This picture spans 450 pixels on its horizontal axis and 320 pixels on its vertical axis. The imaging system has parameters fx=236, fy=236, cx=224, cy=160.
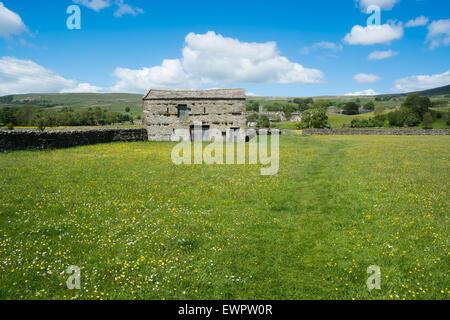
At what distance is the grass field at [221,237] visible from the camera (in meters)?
6.23

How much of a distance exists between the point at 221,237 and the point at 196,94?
36317 millimetres

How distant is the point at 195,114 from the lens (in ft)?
135

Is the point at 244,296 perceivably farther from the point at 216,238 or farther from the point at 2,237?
the point at 2,237

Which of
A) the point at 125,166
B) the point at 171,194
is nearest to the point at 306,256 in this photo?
the point at 171,194

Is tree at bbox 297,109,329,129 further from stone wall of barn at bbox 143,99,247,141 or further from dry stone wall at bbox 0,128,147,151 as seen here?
dry stone wall at bbox 0,128,147,151

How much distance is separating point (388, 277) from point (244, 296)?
4043 millimetres

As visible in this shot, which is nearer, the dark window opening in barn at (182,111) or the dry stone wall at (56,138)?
the dry stone wall at (56,138)

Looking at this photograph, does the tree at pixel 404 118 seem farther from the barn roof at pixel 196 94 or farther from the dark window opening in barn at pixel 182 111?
the dark window opening in barn at pixel 182 111

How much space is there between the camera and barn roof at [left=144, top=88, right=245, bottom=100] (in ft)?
133

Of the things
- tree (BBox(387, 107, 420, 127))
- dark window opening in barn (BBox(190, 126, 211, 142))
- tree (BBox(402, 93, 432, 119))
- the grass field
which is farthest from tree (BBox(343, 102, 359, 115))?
the grass field

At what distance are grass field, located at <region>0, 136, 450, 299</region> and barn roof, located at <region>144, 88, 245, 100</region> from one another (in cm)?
2771

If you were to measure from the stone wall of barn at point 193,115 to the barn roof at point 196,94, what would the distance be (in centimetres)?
53

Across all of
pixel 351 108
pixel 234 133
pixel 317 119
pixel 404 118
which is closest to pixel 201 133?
pixel 234 133

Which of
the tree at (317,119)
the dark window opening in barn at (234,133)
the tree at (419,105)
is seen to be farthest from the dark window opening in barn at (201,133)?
the tree at (419,105)
